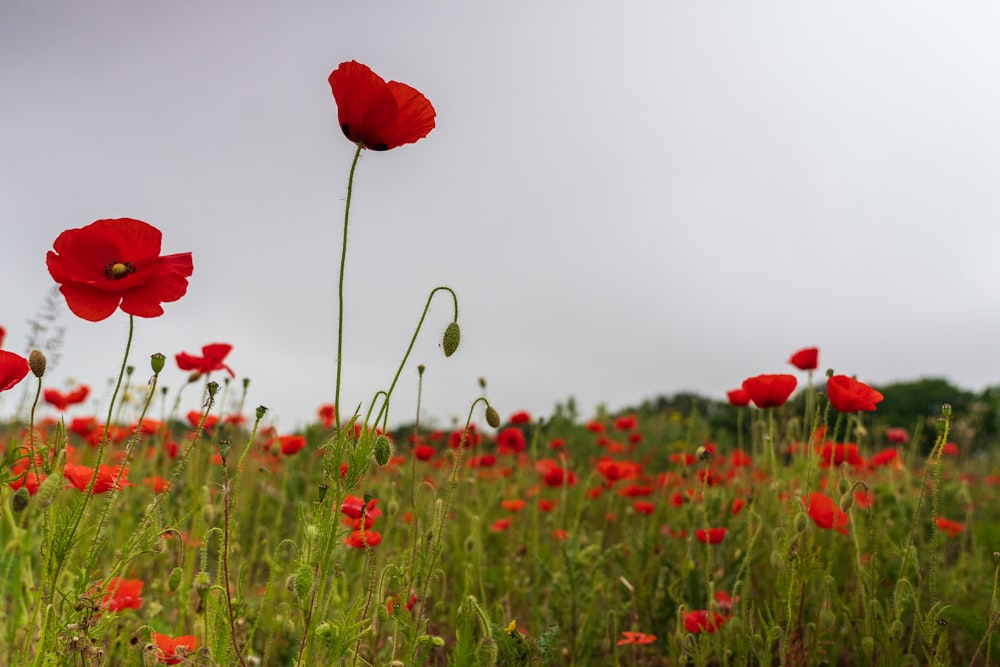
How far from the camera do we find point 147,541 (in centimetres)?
181

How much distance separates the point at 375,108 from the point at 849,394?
1.63 metres

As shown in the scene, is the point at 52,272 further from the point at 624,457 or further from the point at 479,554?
the point at 624,457

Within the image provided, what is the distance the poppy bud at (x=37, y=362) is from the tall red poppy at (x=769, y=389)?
2032mm

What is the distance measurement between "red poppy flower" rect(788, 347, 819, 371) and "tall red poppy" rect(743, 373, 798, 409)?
1.03ft

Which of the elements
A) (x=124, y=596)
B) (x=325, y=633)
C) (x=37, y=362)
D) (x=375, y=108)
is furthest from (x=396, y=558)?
(x=375, y=108)

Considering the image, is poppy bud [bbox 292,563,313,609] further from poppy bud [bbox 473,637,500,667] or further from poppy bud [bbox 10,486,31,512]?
poppy bud [bbox 10,486,31,512]

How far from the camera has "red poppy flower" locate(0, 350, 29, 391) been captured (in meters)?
1.62

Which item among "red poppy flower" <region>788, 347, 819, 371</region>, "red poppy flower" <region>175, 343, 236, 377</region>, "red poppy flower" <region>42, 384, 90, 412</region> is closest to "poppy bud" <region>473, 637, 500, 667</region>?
"red poppy flower" <region>175, 343, 236, 377</region>

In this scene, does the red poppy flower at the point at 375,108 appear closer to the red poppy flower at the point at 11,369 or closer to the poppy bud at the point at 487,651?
the red poppy flower at the point at 11,369

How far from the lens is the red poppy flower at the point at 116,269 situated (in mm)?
1515

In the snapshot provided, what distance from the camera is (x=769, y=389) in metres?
2.50

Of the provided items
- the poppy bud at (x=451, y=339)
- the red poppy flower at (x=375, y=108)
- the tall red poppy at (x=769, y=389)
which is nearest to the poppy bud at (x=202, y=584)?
the poppy bud at (x=451, y=339)

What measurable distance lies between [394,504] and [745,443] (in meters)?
11.0

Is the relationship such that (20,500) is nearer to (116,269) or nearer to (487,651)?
(116,269)
